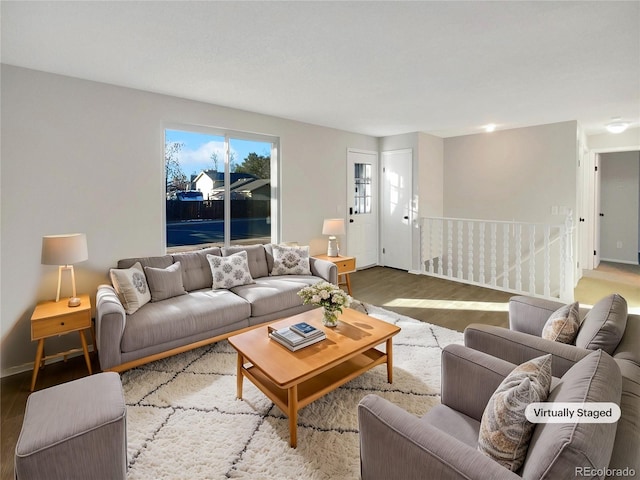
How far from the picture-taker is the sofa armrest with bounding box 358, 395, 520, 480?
1023 millimetres

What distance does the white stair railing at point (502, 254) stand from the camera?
4.73 m

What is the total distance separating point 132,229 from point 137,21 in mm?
2037

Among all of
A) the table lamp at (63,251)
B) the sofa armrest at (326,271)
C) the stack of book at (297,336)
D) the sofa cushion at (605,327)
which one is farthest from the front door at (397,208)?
the table lamp at (63,251)

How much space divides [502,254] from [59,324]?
6.23m

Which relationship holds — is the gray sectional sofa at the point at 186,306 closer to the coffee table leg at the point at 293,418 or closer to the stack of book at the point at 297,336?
the stack of book at the point at 297,336

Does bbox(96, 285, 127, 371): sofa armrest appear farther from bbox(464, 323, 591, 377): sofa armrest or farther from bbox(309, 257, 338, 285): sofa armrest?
bbox(464, 323, 591, 377): sofa armrest

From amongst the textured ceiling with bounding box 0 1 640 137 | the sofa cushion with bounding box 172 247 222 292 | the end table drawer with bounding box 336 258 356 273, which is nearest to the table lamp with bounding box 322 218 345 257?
the end table drawer with bounding box 336 258 356 273

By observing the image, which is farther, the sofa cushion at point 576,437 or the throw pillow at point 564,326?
the throw pillow at point 564,326

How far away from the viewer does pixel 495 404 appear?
1.17 m

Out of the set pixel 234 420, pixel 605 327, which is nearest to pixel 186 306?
pixel 234 420

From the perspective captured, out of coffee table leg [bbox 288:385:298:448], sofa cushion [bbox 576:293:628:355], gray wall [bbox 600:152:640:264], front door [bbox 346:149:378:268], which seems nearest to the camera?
sofa cushion [bbox 576:293:628:355]

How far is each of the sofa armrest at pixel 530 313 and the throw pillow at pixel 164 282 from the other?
9.67 ft

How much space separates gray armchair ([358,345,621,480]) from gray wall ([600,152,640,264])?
297 inches

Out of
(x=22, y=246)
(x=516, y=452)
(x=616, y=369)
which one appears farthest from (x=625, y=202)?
(x=22, y=246)
